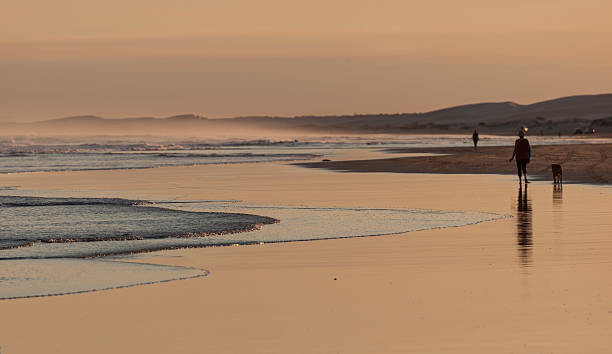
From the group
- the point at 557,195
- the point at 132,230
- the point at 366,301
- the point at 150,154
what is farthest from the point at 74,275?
the point at 150,154

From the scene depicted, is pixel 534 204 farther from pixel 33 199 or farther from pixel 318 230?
pixel 33 199

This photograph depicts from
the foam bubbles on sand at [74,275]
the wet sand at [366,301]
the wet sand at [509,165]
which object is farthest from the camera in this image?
the wet sand at [509,165]

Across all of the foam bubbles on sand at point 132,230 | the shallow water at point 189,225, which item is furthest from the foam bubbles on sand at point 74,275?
the shallow water at point 189,225

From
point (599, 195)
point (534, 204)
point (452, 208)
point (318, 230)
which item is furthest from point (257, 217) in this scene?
point (599, 195)

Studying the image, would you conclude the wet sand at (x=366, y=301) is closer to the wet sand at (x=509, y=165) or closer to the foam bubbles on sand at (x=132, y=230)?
the foam bubbles on sand at (x=132, y=230)

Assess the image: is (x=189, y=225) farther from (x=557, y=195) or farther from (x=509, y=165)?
(x=509, y=165)

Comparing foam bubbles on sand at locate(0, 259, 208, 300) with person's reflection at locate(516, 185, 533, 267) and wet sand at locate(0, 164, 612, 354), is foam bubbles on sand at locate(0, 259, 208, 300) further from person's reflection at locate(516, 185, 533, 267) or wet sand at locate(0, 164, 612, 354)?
person's reflection at locate(516, 185, 533, 267)

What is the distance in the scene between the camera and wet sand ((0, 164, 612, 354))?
769 centimetres

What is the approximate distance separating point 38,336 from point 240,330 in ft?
4.98

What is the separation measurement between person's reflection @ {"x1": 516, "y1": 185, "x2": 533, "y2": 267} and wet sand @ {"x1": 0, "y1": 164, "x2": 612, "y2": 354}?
42mm

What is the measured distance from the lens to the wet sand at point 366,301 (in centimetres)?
769

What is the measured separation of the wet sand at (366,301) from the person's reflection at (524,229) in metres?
0.04

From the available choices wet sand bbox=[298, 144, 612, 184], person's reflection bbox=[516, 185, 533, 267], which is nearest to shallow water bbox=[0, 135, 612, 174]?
wet sand bbox=[298, 144, 612, 184]

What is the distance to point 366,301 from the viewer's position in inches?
368
